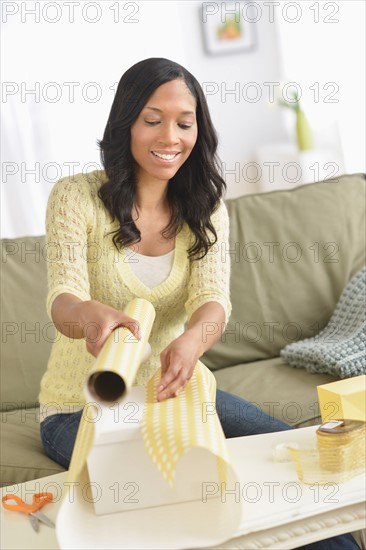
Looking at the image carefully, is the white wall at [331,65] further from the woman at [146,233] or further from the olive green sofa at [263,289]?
the woman at [146,233]

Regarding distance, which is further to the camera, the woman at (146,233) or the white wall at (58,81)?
the white wall at (58,81)

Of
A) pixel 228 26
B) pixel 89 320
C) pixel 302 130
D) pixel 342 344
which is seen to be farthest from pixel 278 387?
pixel 228 26

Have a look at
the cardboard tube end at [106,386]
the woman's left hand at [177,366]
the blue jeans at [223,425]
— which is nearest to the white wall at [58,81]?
the blue jeans at [223,425]

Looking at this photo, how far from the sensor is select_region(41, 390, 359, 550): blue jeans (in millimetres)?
1708

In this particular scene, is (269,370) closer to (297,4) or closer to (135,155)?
(135,155)

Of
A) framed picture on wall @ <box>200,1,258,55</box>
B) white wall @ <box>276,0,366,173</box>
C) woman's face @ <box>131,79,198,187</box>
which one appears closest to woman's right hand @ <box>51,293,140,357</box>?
woman's face @ <box>131,79,198,187</box>

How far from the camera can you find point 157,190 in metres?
1.84

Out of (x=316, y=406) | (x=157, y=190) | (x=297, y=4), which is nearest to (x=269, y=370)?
(x=316, y=406)

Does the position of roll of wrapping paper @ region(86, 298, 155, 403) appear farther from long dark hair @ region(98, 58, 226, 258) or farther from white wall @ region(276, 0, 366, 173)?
white wall @ region(276, 0, 366, 173)

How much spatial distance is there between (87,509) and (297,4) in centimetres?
397

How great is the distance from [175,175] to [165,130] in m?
0.20

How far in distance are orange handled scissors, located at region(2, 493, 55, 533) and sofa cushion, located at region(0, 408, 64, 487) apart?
363 mm

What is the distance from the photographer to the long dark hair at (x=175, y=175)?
66.9 inches

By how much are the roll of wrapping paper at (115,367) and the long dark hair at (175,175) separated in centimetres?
52
